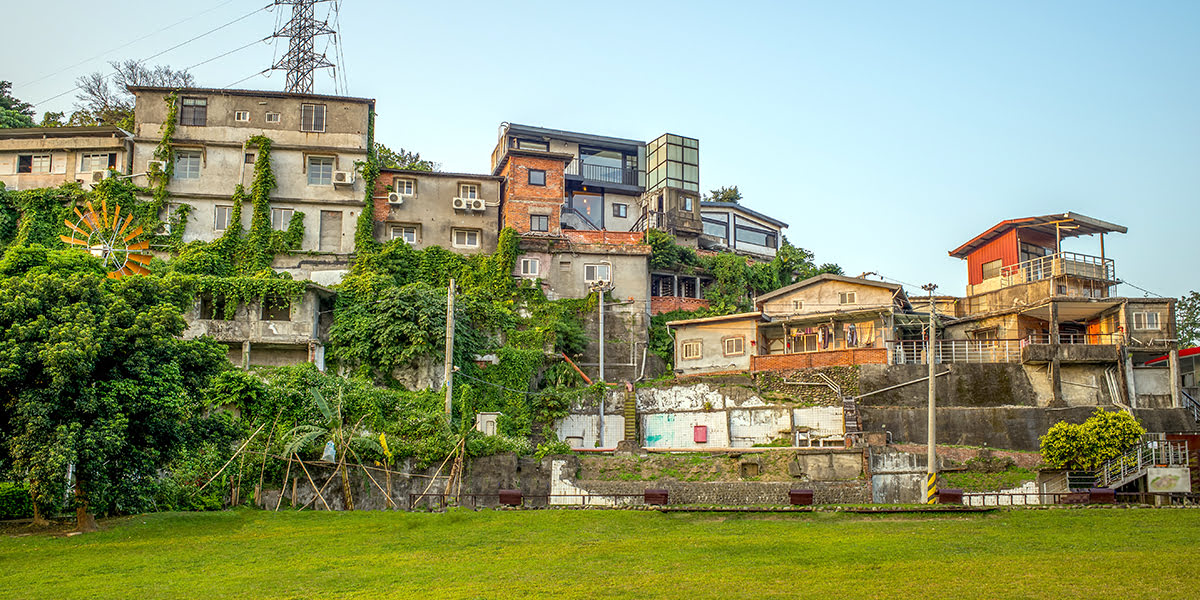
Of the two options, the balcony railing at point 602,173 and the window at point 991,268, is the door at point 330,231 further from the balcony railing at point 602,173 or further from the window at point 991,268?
the window at point 991,268

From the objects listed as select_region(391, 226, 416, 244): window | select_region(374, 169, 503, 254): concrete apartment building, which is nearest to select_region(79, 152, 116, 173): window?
select_region(374, 169, 503, 254): concrete apartment building

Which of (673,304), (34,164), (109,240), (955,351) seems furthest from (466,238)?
(955,351)

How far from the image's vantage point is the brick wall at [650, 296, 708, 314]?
53.2 metres

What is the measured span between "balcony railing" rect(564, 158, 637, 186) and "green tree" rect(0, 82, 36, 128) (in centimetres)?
3206

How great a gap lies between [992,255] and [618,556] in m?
37.1

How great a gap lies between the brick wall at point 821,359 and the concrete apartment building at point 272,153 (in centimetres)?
2091

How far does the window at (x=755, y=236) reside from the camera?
65.5 meters

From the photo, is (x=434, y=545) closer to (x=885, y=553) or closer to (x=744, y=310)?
(x=885, y=553)

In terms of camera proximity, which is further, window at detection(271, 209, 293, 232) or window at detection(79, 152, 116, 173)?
window at detection(79, 152, 116, 173)

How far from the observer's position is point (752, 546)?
2128cm

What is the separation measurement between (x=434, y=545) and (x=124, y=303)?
10.1 metres

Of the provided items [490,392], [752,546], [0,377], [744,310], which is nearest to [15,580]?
[0,377]

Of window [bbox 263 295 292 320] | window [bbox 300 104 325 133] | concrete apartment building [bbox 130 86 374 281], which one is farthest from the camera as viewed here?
window [bbox 300 104 325 133]

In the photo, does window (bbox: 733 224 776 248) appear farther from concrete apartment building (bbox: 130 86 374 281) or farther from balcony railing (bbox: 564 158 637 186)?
concrete apartment building (bbox: 130 86 374 281)
